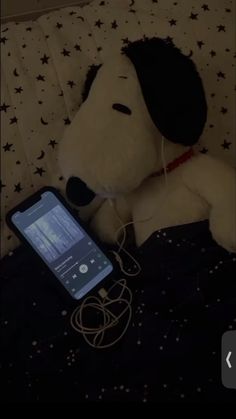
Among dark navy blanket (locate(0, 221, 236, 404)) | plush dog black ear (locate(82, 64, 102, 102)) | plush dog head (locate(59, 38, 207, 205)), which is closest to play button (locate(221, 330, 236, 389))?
dark navy blanket (locate(0, 221, 236, 404))

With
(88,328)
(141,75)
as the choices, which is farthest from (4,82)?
(88,328)

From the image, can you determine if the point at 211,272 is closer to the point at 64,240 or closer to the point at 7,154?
the point at 64,240

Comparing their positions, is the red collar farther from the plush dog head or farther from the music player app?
the music player app

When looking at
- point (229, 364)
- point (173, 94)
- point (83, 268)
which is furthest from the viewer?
point (83, 268)

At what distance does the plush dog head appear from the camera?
583mm

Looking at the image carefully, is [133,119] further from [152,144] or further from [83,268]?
[83,268]

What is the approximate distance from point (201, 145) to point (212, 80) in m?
0.09

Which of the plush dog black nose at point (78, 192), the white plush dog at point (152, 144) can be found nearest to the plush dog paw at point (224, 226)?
the white plush dog at point (152, 144)

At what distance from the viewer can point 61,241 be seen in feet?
2.25

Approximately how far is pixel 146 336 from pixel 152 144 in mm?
217

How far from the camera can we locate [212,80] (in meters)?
0.71

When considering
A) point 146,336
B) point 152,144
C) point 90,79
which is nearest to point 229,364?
point 146,336

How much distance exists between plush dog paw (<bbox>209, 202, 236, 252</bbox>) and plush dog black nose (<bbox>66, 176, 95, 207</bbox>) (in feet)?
0.49

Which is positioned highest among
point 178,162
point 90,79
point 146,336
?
point 90,79
